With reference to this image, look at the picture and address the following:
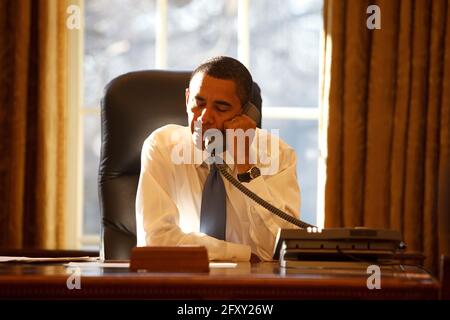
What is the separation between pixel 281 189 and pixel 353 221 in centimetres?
94

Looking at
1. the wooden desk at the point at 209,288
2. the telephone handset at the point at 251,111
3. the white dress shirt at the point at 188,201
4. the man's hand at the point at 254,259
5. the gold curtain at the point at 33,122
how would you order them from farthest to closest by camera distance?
the gold curtain at the point at 33,122 → the telephone handset at the point at 251,111 → the white dress shirt at the point at 188,201 → the man's hand at the point at 254,259 → the wooden desk at the point at 209,288

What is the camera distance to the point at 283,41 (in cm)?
355

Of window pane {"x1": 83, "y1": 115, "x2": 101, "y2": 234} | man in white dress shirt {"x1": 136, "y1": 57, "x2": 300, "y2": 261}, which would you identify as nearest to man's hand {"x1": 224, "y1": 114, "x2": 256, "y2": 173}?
man in white dress shirt {"x1": 136, "y1": 57, "x2": 300, "y2": 261}

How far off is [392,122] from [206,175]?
118 centimetres

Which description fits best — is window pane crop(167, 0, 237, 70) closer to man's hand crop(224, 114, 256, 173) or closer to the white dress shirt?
the white dress shirt

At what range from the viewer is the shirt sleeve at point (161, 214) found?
2.10 meters

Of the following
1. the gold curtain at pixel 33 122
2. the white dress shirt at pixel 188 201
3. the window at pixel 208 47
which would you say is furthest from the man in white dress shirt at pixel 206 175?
the window at pixel 208 47

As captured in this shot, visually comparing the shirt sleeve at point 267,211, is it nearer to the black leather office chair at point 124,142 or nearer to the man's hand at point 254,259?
the man's hand at point 254,259

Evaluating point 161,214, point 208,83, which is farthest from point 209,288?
point 208,83

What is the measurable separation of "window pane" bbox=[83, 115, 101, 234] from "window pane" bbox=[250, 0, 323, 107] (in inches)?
31.3

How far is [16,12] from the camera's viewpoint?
3.25 m

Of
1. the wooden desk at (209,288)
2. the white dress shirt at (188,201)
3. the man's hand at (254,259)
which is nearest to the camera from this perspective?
the wooden desk at (209,288)

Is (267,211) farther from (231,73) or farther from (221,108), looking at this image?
(231,73)
